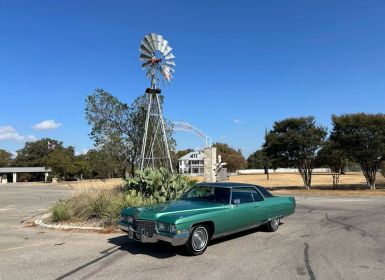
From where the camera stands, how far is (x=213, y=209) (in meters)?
8.49

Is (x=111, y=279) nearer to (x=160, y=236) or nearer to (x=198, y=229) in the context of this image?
(x=160, y=236)

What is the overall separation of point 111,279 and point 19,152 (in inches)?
4842

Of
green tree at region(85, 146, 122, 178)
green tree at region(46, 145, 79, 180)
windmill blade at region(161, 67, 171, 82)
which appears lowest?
green tree at region(85, 146, 122, 178)

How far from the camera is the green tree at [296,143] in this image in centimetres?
3136

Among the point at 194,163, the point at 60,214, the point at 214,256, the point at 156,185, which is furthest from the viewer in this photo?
the point at 194,163

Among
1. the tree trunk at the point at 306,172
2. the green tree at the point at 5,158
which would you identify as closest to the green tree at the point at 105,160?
the tree trunk at the point at 306,172

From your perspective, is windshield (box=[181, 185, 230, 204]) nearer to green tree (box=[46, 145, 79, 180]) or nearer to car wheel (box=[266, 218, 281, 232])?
car wheel (box=[266, 218, 281, 232])

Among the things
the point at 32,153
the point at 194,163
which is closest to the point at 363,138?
the point at 194,163

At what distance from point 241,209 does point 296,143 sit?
23232 mm

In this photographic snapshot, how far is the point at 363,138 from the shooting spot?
93.6 feet

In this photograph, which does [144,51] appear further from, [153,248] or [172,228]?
[172,228]

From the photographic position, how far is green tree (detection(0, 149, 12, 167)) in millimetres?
118969

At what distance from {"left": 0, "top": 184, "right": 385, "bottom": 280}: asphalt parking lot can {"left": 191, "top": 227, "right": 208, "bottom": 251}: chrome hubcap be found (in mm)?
247

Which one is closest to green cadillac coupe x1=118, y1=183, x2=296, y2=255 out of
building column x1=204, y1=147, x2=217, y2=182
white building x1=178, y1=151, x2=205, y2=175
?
building column x1=204, y1=147, x2=217, y2=182
